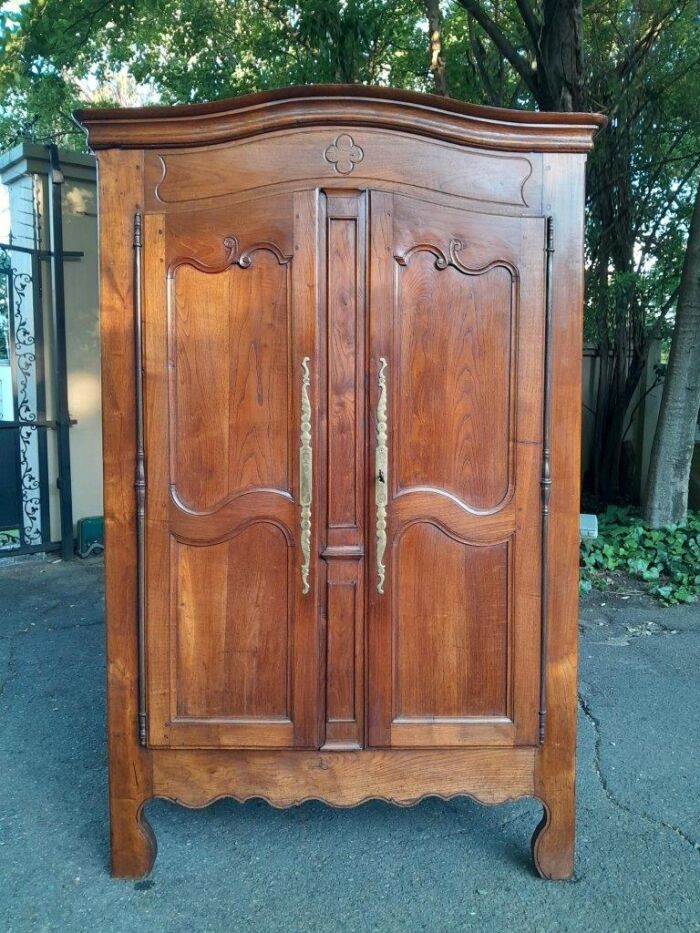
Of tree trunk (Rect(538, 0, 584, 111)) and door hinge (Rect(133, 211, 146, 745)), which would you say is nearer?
door hinge (Rect(133, 211, 146, 745))

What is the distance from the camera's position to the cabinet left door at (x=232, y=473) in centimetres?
239

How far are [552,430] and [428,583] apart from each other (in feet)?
2.05

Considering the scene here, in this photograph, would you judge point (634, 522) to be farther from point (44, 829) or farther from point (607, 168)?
point (44, 829)

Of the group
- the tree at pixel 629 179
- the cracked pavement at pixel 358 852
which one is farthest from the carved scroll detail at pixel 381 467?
the tree at pixel 629 179

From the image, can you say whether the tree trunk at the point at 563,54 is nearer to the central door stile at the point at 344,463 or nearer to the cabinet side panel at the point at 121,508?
the central door stile at the point at 344,463

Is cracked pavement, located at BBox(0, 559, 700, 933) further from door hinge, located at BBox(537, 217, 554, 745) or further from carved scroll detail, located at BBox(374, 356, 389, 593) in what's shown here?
carved scroll detail, located at BBox(374, 356, 389, 593)

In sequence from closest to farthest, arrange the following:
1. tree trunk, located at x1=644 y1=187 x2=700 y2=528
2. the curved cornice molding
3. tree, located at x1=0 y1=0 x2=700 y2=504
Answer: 1. the curved cornice molding
2. tree trunk, located at x1=644 y1=187 x2=700 y2=528
3. tree, located at x1=0 y1=0 x2=700 y2=504

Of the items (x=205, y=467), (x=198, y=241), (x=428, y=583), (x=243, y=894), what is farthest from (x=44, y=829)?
(x=198, y=241)

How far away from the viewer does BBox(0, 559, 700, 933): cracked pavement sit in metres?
2.35

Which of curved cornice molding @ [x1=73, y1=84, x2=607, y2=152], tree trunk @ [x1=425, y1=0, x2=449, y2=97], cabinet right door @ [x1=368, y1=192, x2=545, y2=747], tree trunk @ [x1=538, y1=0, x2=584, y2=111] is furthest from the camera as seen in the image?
tree trunk @ [x1=425, y1=0, x2=449, y2=97]

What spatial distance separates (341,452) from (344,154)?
0.90m

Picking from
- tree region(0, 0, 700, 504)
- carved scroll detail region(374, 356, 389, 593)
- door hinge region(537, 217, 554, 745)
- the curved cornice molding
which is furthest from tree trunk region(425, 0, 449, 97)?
carved scroll detail region(374, 356, 389, 593)

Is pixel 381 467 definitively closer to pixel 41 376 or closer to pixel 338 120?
pixel 338 120

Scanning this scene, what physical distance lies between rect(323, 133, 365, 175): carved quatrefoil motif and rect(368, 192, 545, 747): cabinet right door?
12cm
